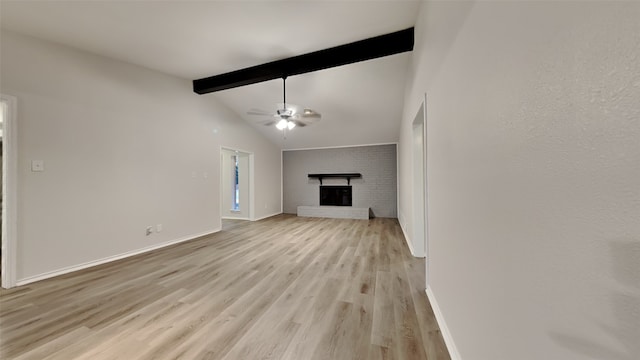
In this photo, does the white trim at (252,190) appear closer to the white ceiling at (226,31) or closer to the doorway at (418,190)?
the white ceiling at (226,31)

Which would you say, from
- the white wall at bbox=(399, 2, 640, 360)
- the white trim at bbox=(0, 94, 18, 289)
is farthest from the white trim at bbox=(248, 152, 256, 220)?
the white wall at bbox=(399, 2, 640, 360)

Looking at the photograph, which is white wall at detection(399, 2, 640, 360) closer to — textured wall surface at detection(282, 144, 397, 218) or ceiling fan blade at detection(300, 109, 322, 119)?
ceiling fan blade at detection(300, 109, 322, 119)

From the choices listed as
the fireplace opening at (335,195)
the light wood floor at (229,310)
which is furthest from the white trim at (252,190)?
the light wood floor at (229,310)

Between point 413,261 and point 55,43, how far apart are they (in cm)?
523

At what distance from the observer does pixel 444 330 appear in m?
1.57

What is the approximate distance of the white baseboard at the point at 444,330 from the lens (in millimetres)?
1351

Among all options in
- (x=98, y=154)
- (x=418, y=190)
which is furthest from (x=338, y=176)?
(x=98, y=154)

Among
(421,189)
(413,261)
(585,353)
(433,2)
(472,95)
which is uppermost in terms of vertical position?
(433,2)

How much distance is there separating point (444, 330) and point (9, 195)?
4.33m

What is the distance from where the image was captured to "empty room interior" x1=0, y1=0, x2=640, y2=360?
19.5 inches

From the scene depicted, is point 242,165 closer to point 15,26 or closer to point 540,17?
point 15,26

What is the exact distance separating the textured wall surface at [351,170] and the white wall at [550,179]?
5.68 meters

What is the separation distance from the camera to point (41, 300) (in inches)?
83.4

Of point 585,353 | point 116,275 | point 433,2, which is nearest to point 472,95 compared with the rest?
point 585,353
